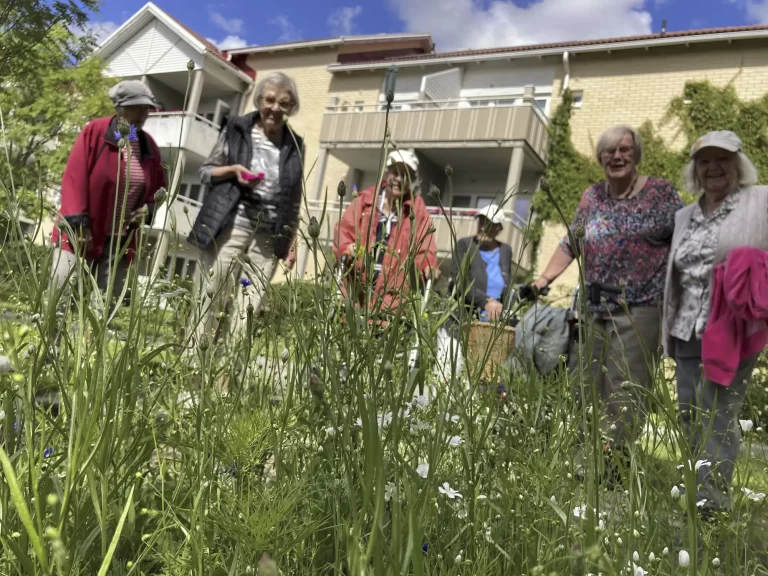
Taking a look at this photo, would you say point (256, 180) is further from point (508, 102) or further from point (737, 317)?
point (508, 102)

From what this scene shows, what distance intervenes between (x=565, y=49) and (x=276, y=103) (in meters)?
15.9

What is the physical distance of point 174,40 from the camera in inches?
960

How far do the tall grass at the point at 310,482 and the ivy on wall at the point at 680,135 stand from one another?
1395 centimetres

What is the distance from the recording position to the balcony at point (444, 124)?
652 inches

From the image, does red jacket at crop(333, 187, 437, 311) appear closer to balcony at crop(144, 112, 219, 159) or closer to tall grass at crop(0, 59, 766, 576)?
tall grass at crop(0, 59, 766, 576)

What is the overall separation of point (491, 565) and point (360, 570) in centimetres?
47

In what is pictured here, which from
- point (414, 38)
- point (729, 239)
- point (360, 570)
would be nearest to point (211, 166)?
point (729, 239)

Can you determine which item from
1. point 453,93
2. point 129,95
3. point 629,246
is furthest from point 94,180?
point 453,93

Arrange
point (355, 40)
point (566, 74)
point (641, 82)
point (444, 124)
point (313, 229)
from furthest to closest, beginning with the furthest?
point (355, 40)
point (444, 124)
point (566, 74)
point (641, 82)
point (313, 229)

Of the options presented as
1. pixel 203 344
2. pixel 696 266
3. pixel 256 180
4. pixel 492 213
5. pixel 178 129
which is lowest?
pixel 203 344

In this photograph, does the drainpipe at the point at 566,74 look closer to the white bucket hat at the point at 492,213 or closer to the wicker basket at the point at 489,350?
the white bucket hat at the point at 492,213

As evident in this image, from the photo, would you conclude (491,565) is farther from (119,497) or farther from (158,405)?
(158,405)

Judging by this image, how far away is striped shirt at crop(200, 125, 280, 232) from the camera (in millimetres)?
3836

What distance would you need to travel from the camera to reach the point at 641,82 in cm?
1677
